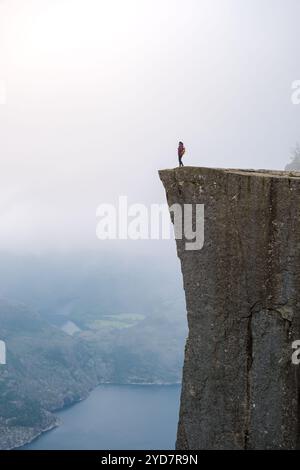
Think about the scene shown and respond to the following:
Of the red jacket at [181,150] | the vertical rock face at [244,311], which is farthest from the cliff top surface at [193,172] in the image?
the red jacket at [181,150]

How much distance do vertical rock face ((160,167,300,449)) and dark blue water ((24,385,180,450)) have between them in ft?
374

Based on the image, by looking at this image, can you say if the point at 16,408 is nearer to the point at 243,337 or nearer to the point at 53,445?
the point at 53,445

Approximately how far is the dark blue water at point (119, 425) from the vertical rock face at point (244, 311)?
114 metres

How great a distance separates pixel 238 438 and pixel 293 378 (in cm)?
169

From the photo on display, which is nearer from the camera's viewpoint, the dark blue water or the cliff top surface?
the cliff top surface

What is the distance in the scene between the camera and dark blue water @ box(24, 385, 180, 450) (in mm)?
128250

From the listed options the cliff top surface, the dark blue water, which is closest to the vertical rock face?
the cliff top surface

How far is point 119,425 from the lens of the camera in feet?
458

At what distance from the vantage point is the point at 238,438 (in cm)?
1188

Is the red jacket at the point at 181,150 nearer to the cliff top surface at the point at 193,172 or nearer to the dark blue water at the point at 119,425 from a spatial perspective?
the cliff top surface at the point at 193,172

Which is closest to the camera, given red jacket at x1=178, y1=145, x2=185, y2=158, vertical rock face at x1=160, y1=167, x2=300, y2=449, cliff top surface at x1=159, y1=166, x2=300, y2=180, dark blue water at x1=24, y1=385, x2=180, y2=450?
vertical rock face at x1=160, y1=167, x2=300, y2=449

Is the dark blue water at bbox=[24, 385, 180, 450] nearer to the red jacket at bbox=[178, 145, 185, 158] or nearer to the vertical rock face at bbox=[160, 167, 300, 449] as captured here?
the vertical rock face at bbox=[160, 167, 300, 449]

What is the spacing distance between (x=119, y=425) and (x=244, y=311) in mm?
135571
